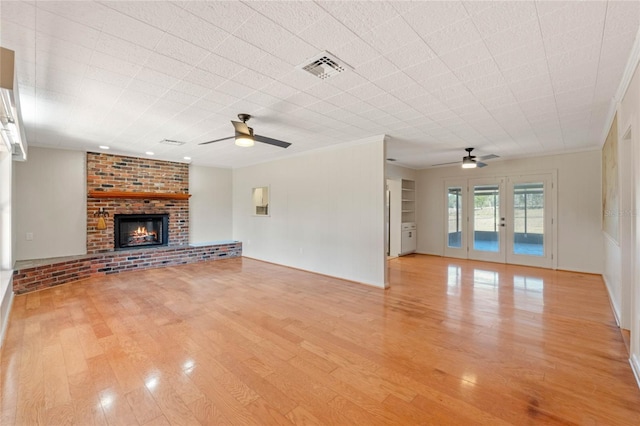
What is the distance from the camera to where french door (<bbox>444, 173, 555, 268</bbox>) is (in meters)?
6.38

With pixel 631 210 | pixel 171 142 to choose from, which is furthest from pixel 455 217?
pixel 171 142

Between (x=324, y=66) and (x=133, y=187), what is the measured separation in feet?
19.7

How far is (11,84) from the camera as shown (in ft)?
5.65

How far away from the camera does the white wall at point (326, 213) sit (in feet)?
16.2

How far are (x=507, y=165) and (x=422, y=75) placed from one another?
18.3 ft

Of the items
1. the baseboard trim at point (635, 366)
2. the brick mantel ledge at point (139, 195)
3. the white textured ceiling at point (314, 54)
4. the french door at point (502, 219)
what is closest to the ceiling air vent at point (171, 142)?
the white textured ceiling at point (314, 54)

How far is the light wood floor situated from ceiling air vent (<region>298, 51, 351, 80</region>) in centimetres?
260

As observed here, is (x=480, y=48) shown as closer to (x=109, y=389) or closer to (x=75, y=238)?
(x=109, y=389)

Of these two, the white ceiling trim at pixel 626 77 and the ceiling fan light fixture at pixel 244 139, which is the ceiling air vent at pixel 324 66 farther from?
the white ceiling trim at pixel 626 77

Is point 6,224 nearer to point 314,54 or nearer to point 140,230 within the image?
point 140,230

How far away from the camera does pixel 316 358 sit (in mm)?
2561

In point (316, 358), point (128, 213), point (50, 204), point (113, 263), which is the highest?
point (50, 204)

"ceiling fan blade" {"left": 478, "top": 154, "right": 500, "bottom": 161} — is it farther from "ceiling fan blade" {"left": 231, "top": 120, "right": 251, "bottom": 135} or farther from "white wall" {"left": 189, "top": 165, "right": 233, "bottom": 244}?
"white wall" {"left": 189, "top": 165, "right": 233, "bottom": 244}

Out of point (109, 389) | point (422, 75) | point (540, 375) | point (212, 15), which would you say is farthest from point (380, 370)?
point (212, 15)
